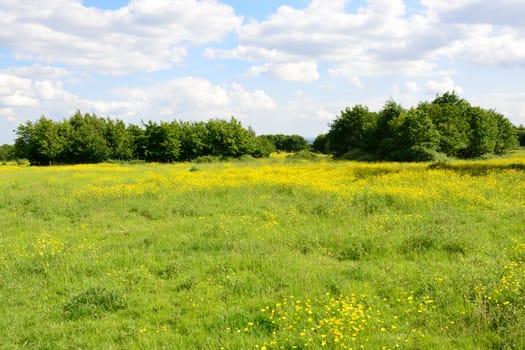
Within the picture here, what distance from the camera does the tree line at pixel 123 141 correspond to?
56.4 metres

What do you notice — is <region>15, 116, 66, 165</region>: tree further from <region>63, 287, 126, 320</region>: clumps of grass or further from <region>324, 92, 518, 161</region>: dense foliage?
<region>63, 287, 126, 320</region>: clumps of grass

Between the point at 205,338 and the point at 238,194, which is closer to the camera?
the point at 205,338

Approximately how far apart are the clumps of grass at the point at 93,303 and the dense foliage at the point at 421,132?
40.6 metres

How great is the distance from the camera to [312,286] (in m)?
6.91

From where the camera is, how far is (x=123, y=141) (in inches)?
2334

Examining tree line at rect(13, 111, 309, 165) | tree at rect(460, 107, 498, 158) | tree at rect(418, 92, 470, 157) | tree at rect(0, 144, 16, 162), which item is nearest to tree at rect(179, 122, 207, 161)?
tree line at rect(13, 111, 309, 165)

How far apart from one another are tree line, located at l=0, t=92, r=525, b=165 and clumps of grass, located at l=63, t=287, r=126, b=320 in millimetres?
40579

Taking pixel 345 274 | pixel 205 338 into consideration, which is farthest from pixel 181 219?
pixel 205 338

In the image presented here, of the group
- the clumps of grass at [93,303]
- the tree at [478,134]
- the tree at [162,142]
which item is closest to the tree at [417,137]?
the tree at [478,134]

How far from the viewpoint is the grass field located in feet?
17.6

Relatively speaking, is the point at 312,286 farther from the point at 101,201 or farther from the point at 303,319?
the point at 101,201

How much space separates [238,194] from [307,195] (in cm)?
342

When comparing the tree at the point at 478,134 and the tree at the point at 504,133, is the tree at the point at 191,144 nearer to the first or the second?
the tree at the point at 478,134

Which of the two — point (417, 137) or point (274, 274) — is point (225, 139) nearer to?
point (417, 137)
